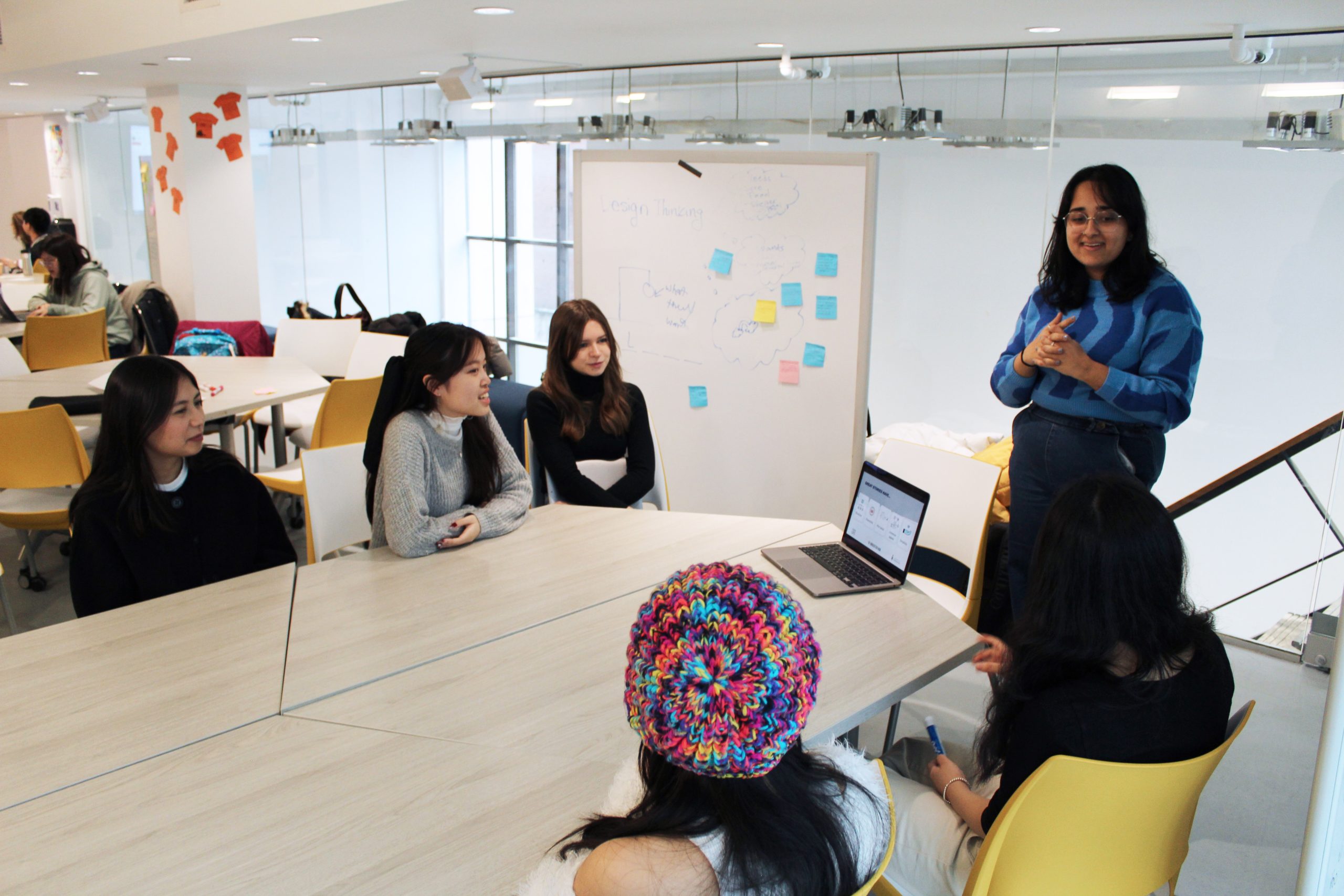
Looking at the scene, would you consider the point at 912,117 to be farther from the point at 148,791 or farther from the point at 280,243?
the point at 280,243

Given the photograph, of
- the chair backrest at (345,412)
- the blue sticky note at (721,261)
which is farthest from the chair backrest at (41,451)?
the blue sticky note at (721,261)

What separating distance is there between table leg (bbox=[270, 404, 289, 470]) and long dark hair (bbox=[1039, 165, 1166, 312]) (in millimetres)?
3546

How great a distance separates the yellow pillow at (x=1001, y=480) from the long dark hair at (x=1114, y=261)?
877 mm

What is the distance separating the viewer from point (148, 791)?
1.59 metres

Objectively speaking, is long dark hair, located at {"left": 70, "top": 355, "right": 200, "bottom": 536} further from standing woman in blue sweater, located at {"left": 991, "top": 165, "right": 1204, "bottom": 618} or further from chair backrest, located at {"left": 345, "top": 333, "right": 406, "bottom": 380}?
chair backrest, located at {"left": 345, "top": 333, "right": 406, "bottom": 380}

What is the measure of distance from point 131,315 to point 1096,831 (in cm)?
683

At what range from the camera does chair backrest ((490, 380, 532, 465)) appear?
205 inches

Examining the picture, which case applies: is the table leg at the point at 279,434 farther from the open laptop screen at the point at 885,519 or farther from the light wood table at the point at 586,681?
the open laptop screen at the point at 885,519

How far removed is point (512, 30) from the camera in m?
4.21

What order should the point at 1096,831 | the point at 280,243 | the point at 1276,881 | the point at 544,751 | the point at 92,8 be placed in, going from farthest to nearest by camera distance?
the point at 280,243
the point at 92,8
the point at 1276,881
the point at 544,751
the point at 1096,831

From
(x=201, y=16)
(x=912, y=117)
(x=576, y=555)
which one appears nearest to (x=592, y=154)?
(x=912, y=117)

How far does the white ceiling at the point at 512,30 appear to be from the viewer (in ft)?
10.3

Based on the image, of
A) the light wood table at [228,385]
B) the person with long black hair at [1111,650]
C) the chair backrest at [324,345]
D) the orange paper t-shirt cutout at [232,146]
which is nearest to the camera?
the person with long black hair at [1111,650]

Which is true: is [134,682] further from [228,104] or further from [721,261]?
[228,104]
